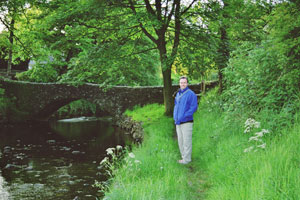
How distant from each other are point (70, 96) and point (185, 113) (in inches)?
678

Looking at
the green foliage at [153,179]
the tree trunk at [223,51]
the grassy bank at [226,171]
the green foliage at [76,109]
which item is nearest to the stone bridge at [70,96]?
the green foliage at [76,109]

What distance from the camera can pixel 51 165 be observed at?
9.66 m

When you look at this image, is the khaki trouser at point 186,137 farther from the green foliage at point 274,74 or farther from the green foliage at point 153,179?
the green foliage at point 274,74

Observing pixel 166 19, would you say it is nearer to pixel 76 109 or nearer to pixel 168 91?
pixel 168 91

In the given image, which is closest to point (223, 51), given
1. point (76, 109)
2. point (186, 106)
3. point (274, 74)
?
point (274, 74)

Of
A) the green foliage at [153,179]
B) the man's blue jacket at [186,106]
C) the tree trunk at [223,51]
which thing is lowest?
the green foliage at [153,179]

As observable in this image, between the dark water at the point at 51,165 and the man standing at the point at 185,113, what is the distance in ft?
7.93

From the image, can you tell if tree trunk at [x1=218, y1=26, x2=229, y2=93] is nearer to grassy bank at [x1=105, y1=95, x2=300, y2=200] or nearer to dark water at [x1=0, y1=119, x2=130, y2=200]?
grassy bank at [x1=105, y1=95, x2=300, y2=200]

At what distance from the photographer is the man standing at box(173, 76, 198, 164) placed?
20.6 ft

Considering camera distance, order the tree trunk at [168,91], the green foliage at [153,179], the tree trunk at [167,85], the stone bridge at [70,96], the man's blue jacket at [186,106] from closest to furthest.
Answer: the green foliage at [153,179] < the man's blue jacket at [186,106] < the tree trunk at [167,85] < the tree trunk at [168,91] < the stone bridge at [70,96]

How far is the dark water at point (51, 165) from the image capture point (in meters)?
6.95

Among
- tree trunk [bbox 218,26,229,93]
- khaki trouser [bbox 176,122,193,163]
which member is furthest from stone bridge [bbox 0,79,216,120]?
khaki trouser [bbox 176,122,193,163]

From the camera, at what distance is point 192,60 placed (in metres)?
11.8

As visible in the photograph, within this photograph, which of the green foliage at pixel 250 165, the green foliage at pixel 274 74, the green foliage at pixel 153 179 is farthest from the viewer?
the green foliage at pixel 274 74
